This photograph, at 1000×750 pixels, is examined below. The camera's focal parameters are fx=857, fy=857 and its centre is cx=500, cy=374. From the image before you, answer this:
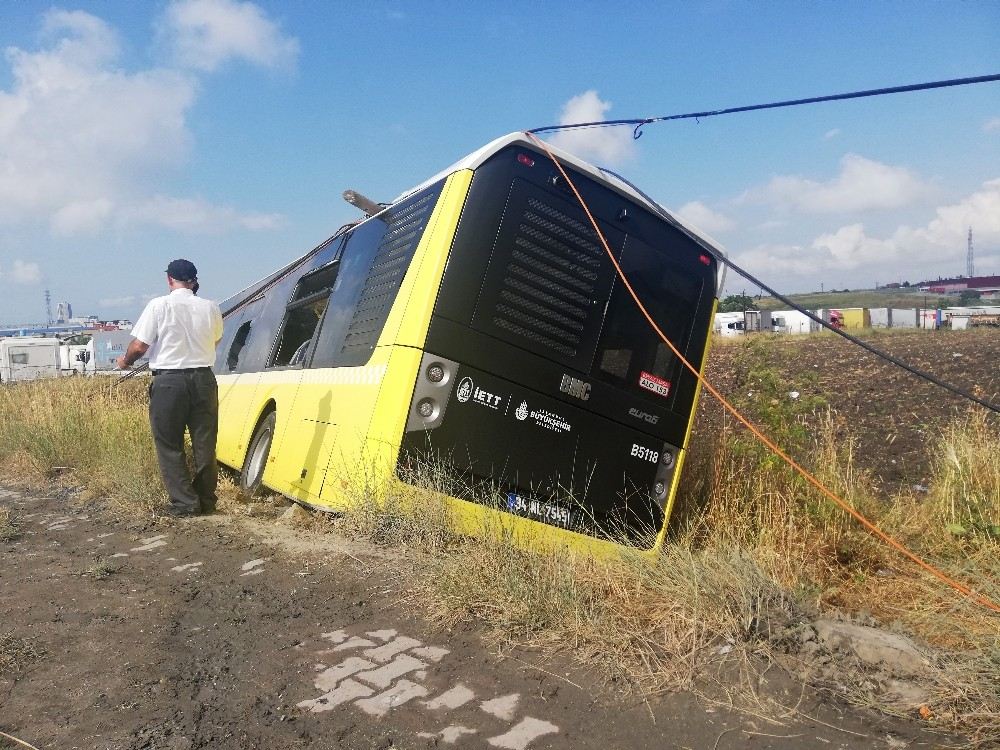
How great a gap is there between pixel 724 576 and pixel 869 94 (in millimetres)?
2675

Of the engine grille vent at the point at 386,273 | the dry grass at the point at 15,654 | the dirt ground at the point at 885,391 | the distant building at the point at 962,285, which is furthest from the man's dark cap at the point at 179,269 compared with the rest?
the distant building at the point at 962,285

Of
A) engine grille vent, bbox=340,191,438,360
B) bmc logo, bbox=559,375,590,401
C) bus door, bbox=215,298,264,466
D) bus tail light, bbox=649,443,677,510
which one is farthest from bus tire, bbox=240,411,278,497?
bus tail light, bbox=649,443,677,510

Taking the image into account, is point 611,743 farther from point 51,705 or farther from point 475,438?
point 475,438

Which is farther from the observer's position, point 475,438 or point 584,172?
point 584,172

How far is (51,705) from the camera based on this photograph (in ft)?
11.0

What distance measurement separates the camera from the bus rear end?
546 cm

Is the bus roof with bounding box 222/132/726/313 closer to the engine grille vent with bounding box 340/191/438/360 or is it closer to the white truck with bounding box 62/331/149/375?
the engine grille vent with bounding box 340/191/438/360

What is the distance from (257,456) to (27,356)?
150 feet

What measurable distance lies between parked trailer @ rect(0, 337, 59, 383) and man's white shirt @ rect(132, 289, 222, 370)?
4270 centimetres

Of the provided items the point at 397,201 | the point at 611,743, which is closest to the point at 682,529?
the point at 397,201

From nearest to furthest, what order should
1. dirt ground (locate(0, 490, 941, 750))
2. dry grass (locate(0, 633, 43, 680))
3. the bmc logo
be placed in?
dirt ground (locate(0, 490, 941, 750))
dry grass (locate(0, 633, 43, 680))
the bmc logo

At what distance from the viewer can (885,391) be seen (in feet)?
56.5

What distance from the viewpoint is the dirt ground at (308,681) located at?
10.1ft

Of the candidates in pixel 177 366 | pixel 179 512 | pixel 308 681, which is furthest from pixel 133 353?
pixel 308 681
